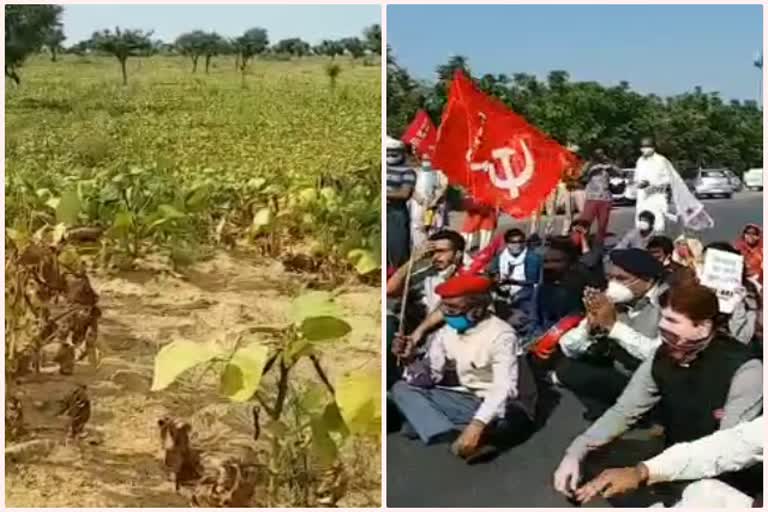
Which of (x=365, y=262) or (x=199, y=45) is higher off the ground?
(x=199, y=45)

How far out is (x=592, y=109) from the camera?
5.04 m

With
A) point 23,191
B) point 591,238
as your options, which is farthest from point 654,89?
point 23,191

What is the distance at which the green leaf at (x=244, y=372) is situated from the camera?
16.8 ft

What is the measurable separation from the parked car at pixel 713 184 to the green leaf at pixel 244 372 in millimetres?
1509

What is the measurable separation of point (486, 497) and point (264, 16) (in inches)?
67.8

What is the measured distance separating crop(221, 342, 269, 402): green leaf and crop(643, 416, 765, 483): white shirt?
1286mm

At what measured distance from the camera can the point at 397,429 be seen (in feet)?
16.9

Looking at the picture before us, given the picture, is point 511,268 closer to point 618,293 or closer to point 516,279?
point 516,279

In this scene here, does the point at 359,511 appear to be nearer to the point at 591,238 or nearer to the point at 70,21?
the point at 591,238

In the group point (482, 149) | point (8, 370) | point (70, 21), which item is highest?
point (70, 21)

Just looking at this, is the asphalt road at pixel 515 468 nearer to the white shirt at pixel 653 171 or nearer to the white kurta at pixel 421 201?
the white shirt at pixel 653 171

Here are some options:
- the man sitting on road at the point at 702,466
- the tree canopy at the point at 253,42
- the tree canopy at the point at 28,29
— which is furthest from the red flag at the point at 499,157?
the tree canopy at the point at 28,29

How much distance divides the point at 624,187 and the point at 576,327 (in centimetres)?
48

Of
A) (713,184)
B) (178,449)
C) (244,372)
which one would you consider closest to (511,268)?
(713,184)
